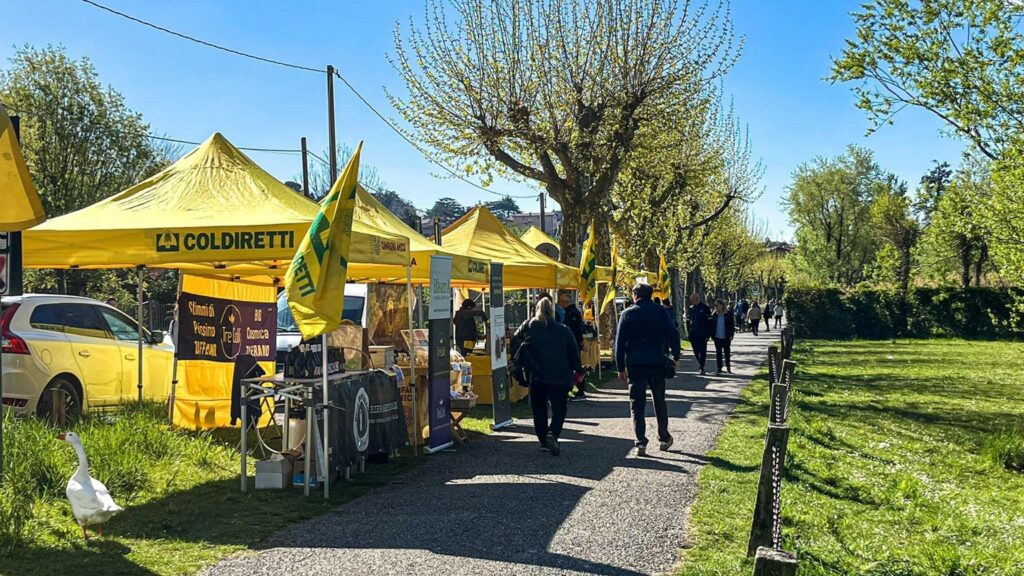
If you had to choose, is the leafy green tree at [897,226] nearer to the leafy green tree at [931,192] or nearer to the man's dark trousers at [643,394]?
the leafy green tree at [931,192]

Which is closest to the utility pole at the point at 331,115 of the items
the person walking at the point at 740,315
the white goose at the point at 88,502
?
the white goose at the point at 88,502

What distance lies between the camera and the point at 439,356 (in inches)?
448

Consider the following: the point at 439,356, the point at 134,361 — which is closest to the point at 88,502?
the point at 439,356

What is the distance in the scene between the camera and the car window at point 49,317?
11594mm

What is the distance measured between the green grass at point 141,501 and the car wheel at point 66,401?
3.64 feet

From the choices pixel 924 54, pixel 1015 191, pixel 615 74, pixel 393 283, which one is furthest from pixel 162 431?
pixel 615 74

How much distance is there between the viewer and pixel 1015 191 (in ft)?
57.6

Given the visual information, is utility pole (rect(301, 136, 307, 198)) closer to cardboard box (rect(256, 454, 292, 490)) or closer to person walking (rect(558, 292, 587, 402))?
person walking (rect(558, 292, 587, 402))

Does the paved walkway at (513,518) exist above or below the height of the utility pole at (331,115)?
below

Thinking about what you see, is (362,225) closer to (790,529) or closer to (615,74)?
(790,529)

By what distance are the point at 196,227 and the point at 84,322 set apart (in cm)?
424

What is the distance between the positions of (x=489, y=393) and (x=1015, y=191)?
1019cm

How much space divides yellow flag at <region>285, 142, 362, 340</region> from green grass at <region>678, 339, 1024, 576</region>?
133 inches

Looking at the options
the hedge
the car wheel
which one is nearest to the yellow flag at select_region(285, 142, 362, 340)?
the car wheel
